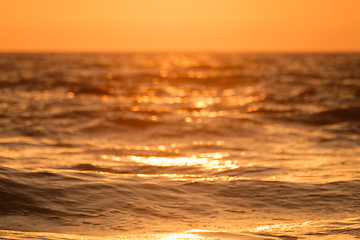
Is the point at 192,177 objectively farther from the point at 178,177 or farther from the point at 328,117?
the point at 328,117

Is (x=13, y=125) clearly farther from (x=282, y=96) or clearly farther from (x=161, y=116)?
(x=282, y=96)

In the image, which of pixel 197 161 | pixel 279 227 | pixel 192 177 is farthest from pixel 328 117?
pixel 279 227

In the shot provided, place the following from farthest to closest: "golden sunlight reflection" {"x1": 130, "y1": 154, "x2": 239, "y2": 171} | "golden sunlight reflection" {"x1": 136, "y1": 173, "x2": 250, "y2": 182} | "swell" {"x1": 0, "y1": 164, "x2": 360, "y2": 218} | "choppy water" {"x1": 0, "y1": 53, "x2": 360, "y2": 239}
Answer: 1. "golden sunlight reflection" {"x1": 130, "y1": 154, "x2": 239, "y2": 171}
2. "golden sunlight reflection" {"x1": 136, "y1": 173, "x2": 250, "y2": 182}
3. "swell" {"x1": 0, "y1": 164, "x2": 360, "y2": 218}
4. "choppy water" {"x1": 0, "y1": 53, "x2": 360, "y2": 239}

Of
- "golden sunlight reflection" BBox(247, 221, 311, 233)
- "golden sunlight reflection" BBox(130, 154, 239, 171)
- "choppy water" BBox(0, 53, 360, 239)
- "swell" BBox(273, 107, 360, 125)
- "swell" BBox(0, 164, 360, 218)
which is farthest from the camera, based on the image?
"swell" BBox(273, 107, 360, 125)

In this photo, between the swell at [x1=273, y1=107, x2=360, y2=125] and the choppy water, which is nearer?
the choppy water

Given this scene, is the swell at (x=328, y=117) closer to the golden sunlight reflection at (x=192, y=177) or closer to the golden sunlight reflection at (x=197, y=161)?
the golden sunlight reflection at (x=197, y=161)

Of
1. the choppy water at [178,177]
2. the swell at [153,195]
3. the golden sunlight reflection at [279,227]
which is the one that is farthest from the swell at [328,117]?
the golden sunlight reflection at [279,227]

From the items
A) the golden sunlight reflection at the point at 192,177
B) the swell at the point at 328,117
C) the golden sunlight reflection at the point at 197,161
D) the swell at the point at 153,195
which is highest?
the swell at the point at 328,117

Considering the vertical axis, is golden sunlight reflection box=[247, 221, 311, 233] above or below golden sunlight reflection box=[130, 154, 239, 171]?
below

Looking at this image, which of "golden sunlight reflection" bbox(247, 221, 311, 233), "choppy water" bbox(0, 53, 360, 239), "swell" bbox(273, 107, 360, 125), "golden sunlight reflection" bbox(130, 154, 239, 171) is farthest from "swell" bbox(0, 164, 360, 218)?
"swell" bbox(273, 107, 360, 125)

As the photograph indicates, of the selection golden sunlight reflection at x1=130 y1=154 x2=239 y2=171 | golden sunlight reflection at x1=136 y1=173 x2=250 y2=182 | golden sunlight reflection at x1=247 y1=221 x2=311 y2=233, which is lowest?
golden sunlight reflection at x1=247 y1=221 x2=311 y2=233

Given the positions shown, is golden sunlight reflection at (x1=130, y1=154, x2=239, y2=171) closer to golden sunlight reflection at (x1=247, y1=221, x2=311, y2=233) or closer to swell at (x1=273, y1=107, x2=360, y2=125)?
golden sunlight reflection at (x1=247, y1=221, x2=311, y2=233)

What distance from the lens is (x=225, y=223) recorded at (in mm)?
4469

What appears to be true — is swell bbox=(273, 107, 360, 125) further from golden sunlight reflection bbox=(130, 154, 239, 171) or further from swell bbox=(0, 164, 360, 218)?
swell bbox=(0, 164, 360, 218)
